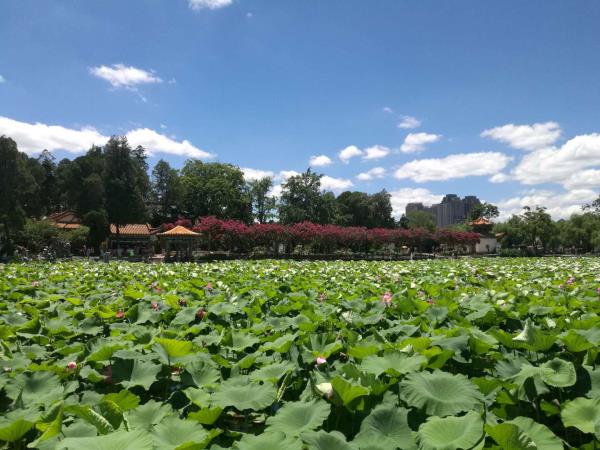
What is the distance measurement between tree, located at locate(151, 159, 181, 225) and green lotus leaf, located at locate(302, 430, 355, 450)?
187 ft

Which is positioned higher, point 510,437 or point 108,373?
point 510,437

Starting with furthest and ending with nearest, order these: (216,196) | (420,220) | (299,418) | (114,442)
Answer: (420,220) → (216,196) → (299,418) → (114,442)

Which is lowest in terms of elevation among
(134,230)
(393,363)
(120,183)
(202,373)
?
(134,230)

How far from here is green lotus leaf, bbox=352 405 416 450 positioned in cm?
137

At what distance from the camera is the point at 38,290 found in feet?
17.4

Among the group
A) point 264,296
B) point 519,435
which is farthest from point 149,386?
point 264,296

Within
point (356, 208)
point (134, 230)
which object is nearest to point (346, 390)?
point (134, 230)

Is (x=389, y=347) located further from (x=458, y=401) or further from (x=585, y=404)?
(x=585, y=404)

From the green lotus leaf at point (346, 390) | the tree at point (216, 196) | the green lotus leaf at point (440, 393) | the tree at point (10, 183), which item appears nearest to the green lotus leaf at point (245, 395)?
the green lotus leaf at point (346, 390)

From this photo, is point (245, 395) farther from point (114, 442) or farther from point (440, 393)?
point (440, 393)

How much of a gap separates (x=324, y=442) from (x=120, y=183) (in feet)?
143

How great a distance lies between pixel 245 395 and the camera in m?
1.70

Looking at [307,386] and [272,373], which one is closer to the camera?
[307,386]

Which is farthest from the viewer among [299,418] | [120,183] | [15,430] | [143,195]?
[143,195]
